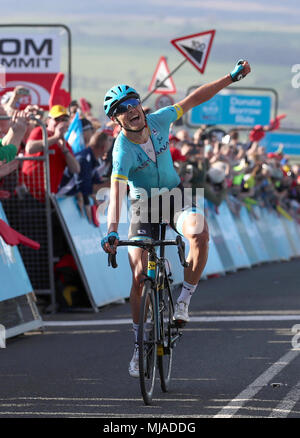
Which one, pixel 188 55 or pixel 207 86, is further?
pixel 188 55

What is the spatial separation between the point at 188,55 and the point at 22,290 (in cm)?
735

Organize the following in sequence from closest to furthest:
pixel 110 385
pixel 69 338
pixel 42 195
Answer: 1. pixel 110 385
2. pixel 69 338
3. pixel 42 195

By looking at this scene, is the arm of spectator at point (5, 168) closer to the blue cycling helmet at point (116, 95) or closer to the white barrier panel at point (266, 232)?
the blue cycling helmet at point (116, 95)

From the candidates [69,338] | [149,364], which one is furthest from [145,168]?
[69,338]

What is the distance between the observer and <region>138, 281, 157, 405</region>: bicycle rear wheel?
297 inches

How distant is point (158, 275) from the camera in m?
8.16

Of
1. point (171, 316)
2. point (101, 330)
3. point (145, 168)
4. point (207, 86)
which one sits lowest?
point (101, 330)

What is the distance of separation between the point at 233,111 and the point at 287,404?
99.1ft

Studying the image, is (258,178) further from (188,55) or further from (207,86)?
(207,86)

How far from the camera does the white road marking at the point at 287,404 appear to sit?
710 cm

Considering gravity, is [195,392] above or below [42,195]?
below

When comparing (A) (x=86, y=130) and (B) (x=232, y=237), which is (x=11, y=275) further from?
(B) (x=232, y=237)

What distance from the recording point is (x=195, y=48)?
17.8 metres

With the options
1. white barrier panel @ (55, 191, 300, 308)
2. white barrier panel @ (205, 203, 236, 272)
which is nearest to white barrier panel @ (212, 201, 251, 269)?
white barrier panel @ (55, 191, 300, 308)
